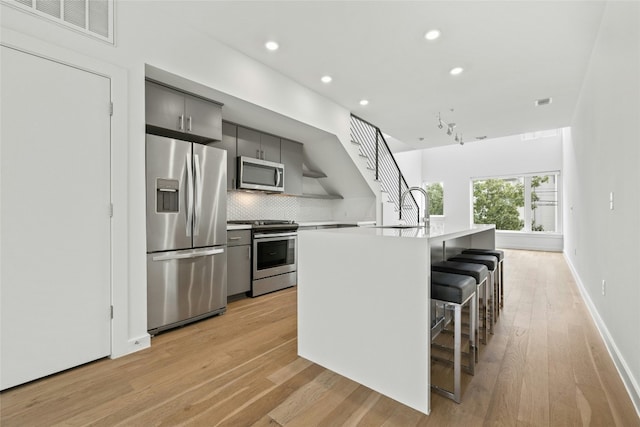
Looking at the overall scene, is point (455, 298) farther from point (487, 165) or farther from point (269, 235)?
point (487, 165)

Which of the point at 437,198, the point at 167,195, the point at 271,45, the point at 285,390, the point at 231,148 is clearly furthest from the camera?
the point at 437,198

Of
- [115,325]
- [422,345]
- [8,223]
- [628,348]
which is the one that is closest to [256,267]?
[115,325]

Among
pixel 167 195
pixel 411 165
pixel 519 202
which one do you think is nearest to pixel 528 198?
pixel 519 202

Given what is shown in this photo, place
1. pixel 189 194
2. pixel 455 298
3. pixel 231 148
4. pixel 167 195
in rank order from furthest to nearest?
pixel 231 148
pixel 189 194
pixel 167 195
pixel 455 298

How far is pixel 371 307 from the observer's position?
5.76 ft

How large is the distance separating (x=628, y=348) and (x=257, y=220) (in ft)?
13.0

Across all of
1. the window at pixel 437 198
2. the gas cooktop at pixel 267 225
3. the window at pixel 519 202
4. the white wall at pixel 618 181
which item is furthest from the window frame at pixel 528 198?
the gas cooktop at pixel 267 225

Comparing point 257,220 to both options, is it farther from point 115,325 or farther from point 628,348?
point 628,348

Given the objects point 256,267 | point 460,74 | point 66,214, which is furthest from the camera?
point 256,267

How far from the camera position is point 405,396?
5.31 ft

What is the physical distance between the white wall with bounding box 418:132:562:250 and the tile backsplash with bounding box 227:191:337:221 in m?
4.12

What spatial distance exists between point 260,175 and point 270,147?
52cm

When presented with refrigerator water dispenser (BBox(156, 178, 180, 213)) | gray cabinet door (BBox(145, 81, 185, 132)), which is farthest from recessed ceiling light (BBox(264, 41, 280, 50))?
refrigerator water dispenser (BBox(156, 178, 180, 213))

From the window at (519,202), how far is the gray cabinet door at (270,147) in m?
7.21
